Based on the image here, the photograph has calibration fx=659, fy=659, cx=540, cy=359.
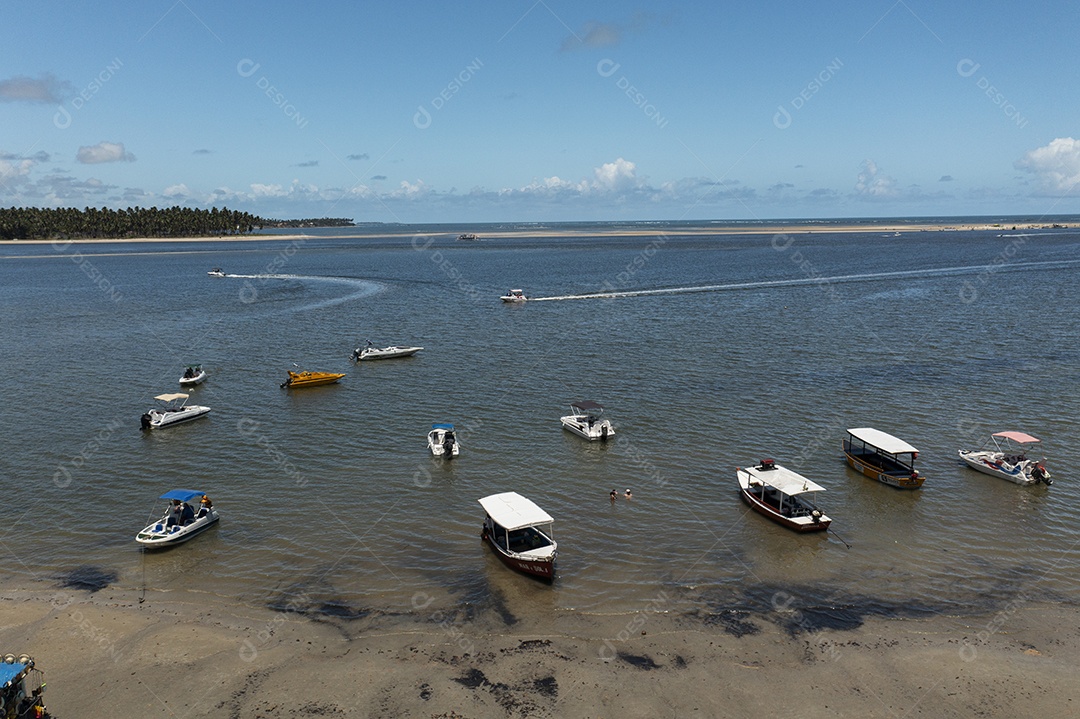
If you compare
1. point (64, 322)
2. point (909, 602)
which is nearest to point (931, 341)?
point (909, 602)

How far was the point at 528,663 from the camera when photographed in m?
22.7

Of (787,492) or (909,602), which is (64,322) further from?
(909,602)

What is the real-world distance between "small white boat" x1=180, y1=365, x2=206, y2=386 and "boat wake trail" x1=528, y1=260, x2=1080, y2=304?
59.0 metres

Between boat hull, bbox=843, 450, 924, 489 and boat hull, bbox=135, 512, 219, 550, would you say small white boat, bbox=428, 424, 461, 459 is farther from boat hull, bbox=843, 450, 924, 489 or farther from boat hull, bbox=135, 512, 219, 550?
boat hull, bbox=843, 450, 924, 489

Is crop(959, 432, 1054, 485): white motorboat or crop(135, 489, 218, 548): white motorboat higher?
crop(959, 432, 1054, 485): white motorboat

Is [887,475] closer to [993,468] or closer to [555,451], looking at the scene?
[993,468]

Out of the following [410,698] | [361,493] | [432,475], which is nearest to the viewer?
[410,698]

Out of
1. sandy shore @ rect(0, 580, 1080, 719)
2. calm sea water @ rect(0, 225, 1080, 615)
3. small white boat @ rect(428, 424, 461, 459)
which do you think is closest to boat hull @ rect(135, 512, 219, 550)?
calm sea water @ rect(0, 225, 1080, 615)

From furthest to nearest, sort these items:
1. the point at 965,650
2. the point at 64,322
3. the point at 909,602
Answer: the point at 64,322 → the point at 909,602 → the point at 965,650

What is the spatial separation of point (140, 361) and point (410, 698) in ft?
202

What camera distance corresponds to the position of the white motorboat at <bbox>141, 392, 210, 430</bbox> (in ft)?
155

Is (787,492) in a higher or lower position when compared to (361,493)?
higher

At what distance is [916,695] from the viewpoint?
69.3ft

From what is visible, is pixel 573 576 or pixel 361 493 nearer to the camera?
pixel 573 576
